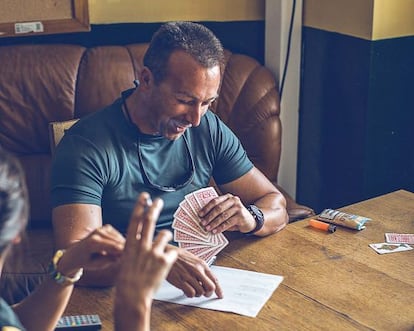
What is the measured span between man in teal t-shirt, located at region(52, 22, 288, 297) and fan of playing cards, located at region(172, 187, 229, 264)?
23mm

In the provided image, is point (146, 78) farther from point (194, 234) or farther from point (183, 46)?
point (194, 234)

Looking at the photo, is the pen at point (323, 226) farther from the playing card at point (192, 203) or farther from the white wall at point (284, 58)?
the white wall at point (284, 58)

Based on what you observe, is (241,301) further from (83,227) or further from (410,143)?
(410,143)

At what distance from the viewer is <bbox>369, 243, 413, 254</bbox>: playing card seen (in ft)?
6.77

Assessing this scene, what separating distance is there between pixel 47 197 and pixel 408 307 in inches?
63.1

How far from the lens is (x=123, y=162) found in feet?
7.22

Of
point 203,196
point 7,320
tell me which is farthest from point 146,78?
point 7,320

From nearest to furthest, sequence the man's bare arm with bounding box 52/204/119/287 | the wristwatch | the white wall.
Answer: the man's bare arm with bounding box 52/204/119/287 < the wristwatch < the white wall

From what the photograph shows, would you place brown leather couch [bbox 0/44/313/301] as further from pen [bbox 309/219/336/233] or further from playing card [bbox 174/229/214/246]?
playing card [bbox 174/229/214/246]

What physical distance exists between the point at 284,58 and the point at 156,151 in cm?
129

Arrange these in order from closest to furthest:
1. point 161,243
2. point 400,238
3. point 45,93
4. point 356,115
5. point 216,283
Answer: point 161,243 < point 216,283 < point 400,238 < point 45,93 < point 356,115

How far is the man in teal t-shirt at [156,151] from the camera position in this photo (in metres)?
2.06

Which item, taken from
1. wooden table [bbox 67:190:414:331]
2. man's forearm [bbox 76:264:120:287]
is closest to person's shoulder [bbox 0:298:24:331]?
wooden table [bbox 67:190:414:331]

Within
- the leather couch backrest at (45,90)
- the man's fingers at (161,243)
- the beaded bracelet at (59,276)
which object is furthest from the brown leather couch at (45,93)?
the man's fingers at (161,243)
